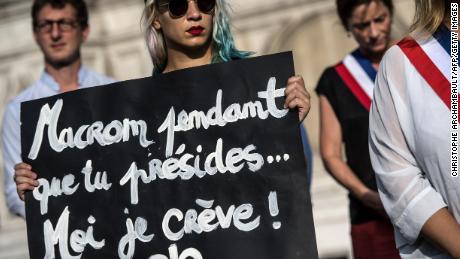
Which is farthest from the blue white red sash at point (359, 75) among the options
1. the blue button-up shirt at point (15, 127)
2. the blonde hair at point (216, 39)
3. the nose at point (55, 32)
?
the nose at point (55, 32)

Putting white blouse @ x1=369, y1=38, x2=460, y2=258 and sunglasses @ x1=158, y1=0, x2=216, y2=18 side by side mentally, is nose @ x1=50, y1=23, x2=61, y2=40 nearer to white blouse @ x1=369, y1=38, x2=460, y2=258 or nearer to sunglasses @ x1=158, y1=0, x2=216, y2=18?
sunglasses @ x1=158, y1=0, x2=216, y2=18

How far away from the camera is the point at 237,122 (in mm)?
3910

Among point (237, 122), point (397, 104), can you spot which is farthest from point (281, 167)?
point (397, 104)

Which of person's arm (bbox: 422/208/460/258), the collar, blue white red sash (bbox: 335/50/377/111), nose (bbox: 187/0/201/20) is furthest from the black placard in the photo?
blue white red sash (bbox: 335/50/377/111)

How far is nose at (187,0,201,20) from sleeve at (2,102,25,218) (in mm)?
1583

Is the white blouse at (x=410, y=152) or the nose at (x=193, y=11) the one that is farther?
the nose at (x=193, y=11)

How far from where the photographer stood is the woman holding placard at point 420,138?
11.4ft

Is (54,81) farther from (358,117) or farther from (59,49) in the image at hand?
(358,117)

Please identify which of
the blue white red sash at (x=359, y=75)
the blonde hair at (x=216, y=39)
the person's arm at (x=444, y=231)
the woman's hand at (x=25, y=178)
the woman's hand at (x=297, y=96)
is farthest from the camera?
the blue white red sash at (x=359, y=75)

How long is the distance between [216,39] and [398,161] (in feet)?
3.31

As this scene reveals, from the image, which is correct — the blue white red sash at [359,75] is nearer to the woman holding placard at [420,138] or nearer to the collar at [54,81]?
the collar at [54,81]

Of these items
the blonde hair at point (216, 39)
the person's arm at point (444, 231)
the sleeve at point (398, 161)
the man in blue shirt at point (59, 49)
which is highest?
the man in blue shirt at point (59, 49)

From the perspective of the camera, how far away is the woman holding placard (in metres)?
3.48

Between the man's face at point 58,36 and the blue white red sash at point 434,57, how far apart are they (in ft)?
8.40
